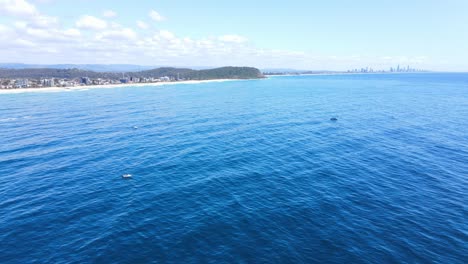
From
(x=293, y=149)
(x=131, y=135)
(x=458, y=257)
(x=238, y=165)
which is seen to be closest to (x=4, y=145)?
(x=131, y=135)

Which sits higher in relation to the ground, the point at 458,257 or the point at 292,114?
the point at 292,114

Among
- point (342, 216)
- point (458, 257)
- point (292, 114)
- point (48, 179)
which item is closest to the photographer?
point (458, 257)

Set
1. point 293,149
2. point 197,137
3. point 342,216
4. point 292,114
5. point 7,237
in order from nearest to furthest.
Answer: point 7,237
point 342,216
point 293,149
point 197,137
point 292,114

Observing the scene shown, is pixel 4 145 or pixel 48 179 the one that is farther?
pixel 4 145

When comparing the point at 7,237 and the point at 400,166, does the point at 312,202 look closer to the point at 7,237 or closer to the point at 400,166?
the point at 400,166

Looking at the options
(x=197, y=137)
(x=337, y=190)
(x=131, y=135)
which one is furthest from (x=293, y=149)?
(x=131, y=135)

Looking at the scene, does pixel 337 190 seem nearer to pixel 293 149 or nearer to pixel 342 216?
pixel 342 216
